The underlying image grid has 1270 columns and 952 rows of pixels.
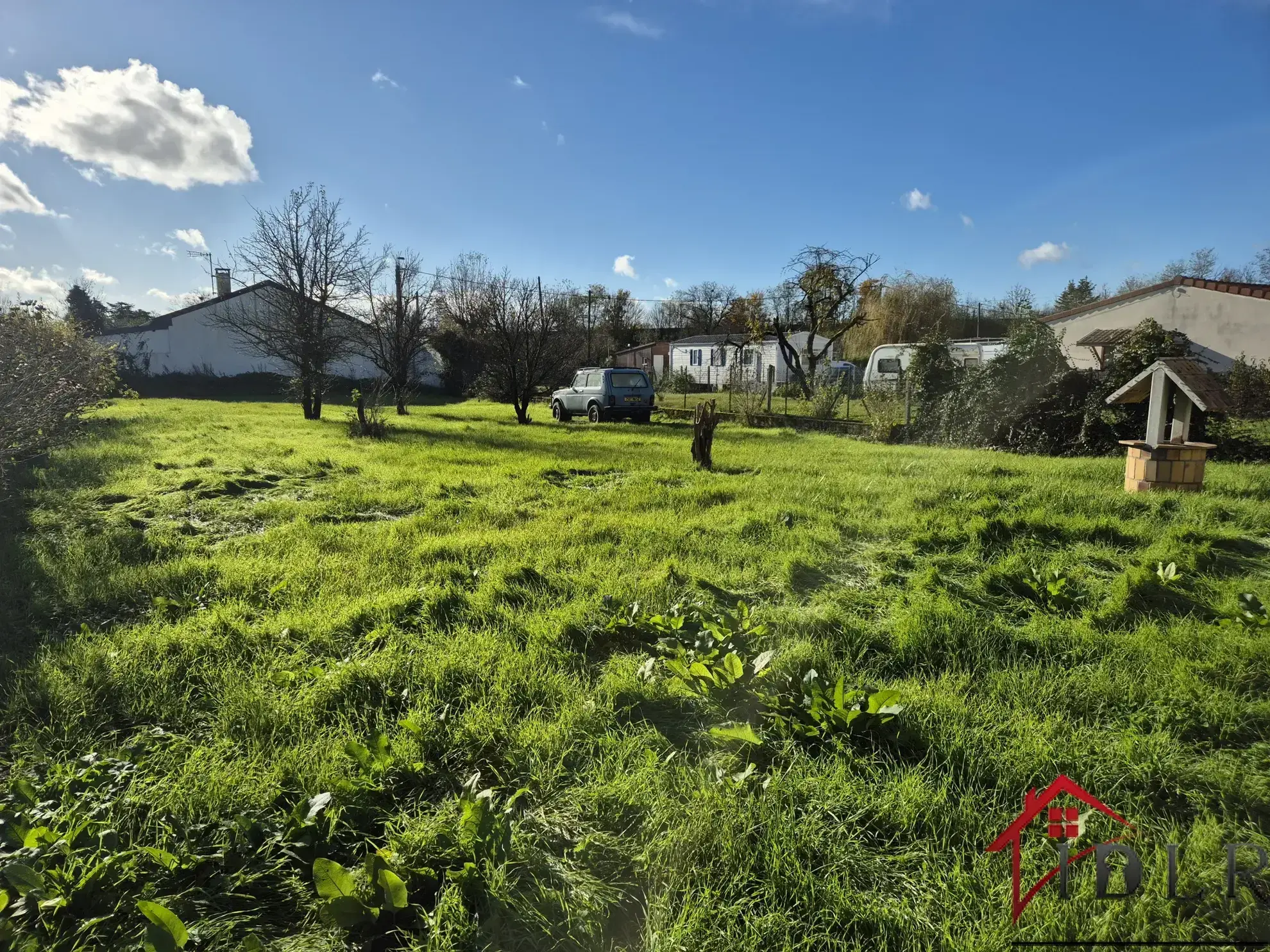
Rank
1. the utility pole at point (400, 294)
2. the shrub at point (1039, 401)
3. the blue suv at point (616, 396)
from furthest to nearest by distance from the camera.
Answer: the utility pole at point (400, 294)
the blue suv at point (616, 396)
the shrub at point (1039, 401)

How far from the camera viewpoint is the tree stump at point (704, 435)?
9.07 metres

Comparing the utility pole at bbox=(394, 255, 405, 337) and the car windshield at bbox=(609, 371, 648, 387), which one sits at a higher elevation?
the utility pole at bbox=(394, 255, 405, 337)

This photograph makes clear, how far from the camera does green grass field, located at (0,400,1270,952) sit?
5.48 feet

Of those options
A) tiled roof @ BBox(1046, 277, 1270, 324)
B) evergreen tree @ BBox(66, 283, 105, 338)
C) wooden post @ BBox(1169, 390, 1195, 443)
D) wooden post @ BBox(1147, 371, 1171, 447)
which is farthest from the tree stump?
evergreen tree @ BBox(66, 283, 105, 338)

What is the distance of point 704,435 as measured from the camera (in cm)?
911

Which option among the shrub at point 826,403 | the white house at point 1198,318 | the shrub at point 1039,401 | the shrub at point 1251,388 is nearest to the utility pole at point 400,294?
the shrub at point 826,403

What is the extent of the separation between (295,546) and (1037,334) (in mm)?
14018

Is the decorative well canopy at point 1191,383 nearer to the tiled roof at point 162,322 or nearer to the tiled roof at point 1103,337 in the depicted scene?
the tiled roof at point 1103,337

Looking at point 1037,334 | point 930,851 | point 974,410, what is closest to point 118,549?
point 930,851

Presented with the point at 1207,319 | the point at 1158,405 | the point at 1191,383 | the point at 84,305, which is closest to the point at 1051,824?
the point at 1191,383

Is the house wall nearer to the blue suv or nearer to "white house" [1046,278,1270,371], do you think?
"white house" [1046,278,1270,371]

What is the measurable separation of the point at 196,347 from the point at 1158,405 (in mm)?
39782

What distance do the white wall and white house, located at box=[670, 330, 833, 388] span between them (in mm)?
16296

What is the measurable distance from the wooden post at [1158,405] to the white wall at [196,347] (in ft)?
100
